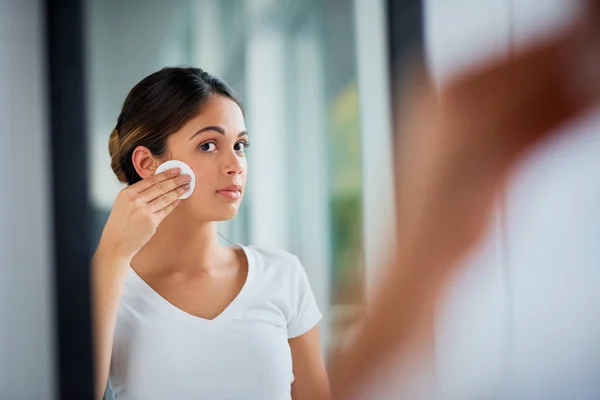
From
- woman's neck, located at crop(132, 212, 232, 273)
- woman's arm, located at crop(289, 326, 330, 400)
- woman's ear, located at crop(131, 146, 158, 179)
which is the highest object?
woman's ear, located at crop(131, 146, 158, 179)

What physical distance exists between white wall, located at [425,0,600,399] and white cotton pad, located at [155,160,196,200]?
39 centimetres

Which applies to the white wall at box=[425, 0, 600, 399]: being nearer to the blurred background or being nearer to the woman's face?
the blurred background

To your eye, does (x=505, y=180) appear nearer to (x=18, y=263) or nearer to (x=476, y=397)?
(x=476, y=397)

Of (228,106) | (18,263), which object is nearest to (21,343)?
(18,263)

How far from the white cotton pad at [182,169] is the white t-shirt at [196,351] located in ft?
0.37

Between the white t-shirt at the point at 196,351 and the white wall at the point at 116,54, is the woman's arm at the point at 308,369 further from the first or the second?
the white wall at the point at 116,54

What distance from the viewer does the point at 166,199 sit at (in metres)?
0.72

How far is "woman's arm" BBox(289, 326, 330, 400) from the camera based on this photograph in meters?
0.80

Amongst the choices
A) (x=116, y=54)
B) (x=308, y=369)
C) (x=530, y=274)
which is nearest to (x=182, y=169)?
(x=116, y=54)

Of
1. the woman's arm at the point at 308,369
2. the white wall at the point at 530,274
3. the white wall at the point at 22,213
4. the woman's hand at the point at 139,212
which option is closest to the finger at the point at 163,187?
the woman's hand at the point at 139,212

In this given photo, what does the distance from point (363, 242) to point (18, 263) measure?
0.41m

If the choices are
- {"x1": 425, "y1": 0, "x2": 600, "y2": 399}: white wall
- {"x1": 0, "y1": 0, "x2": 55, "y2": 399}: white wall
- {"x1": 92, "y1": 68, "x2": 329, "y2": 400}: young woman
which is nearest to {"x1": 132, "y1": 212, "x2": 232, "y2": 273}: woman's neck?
{"x1": 92, "y1": 68, "x2": 329, "y2": 400}: young woman

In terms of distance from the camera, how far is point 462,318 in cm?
89

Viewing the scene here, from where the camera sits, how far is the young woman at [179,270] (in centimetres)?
70
